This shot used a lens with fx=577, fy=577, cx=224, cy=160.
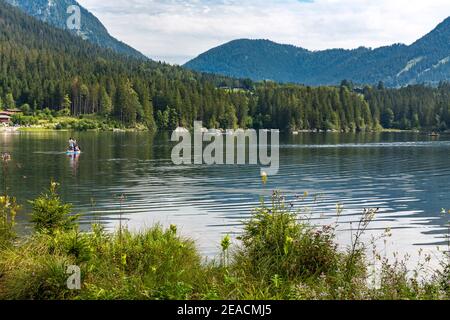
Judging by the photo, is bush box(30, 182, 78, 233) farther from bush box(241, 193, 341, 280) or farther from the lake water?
bush box(241, 193, 341, 280)

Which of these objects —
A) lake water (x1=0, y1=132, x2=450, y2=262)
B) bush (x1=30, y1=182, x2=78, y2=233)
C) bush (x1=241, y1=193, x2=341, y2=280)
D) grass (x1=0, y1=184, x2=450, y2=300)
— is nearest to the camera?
grass (x1=0, y1=184, x2=450, y2=300)

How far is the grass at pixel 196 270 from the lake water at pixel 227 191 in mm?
2315

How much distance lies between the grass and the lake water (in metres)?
2.31

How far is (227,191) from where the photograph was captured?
41.4 m

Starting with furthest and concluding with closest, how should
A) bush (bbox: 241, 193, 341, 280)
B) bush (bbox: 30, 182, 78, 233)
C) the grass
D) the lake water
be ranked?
the lake water < bush (bbox: 30, 182, 78, 233) < bush (bbox: 241, 193, 341, 280) < the grass

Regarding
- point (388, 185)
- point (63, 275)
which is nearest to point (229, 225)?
point (63, 275)

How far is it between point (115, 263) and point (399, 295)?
5512 mm

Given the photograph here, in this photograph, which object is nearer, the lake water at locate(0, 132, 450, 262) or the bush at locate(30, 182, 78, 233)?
the bush at locate(30, 182, 78, 233)

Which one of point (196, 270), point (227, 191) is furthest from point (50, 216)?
point (227, 191)

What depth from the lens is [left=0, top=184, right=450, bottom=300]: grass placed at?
9766 mm

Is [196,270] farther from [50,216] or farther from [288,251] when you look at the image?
[50,216]

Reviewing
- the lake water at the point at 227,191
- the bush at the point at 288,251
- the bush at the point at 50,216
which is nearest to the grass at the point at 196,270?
the bush at the point at 288,251

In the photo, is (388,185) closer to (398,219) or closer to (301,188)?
(301,188)

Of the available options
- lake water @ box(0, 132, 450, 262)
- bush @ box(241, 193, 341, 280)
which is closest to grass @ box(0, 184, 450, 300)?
bush @ box(241, 193, 341, 280)
